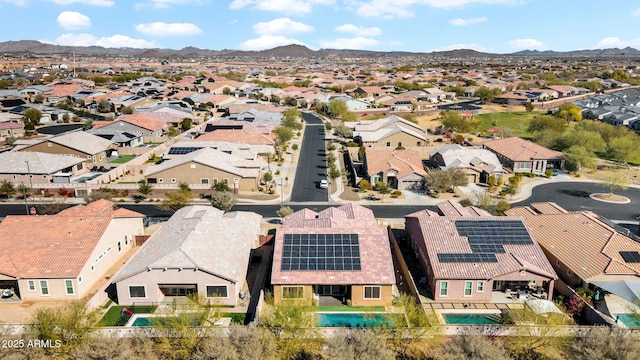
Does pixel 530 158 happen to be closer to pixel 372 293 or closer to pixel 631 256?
pixel 631 256

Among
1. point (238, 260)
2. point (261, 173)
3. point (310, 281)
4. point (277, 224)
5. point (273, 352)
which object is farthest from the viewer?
point (261, 173)

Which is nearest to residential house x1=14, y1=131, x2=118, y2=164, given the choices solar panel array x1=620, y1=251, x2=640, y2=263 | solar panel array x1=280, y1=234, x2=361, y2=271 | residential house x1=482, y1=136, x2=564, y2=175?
solar panel array x1=280, y1=234, x2=361, y2=271

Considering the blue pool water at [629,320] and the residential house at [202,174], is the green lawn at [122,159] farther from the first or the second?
the blue pool water at [629,320]

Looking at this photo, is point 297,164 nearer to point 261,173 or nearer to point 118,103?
point 261,173

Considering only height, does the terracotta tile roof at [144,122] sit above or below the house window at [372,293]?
above

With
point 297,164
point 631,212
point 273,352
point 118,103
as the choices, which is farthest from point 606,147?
point 118,103

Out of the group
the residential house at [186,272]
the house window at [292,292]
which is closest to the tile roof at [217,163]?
the residential house at [186,272]
